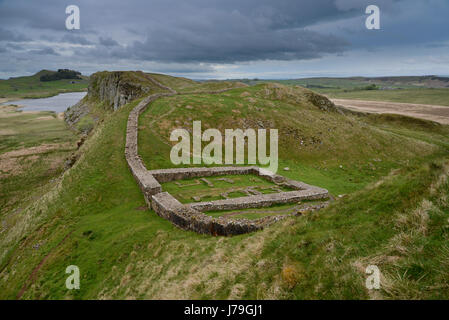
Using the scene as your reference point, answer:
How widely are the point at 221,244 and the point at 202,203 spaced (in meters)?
6.97

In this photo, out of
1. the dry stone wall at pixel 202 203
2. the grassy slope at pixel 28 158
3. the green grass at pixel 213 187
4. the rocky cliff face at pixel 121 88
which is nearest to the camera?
the dry stone wall at pixel 202 203

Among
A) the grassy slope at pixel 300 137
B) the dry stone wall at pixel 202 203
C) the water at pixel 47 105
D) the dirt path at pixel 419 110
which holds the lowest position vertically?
the dry stone wall at pixel 202 203

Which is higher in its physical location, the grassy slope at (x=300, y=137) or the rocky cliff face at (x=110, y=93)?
the rocky cliff face at (x=110, y=93)

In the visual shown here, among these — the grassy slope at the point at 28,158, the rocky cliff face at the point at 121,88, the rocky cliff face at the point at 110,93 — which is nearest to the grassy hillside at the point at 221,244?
the grassy slope at the point at 28,158

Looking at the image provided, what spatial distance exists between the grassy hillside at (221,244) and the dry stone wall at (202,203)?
29.9 inches

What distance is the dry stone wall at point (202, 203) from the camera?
15.5 metres

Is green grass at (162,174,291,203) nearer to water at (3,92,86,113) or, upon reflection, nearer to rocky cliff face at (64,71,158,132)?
rocky cliff face at (64,71,158,132)

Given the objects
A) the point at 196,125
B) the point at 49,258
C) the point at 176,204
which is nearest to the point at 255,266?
the point at 176,204

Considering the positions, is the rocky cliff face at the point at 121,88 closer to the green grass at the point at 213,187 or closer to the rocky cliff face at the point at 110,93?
the rocky cliff face at the point at 110,93

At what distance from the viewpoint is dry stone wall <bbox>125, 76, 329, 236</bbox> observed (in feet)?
51.0

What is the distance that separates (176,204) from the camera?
1891cm

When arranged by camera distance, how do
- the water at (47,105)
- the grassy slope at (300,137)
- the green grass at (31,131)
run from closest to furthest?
the grassy slope at (300,137)
the green grass at (31,131)
the water at (47,105)

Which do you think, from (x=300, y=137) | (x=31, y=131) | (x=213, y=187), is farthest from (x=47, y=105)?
(x=213, y=187)
